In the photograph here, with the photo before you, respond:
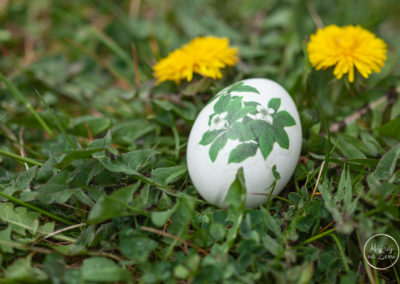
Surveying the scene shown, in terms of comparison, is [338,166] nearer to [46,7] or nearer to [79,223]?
[79,223]

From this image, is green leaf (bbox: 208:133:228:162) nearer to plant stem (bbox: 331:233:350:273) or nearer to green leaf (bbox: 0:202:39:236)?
plant stem (bbox: 331:233:350:273)

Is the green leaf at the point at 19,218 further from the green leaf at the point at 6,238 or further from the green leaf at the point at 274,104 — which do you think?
the green leaf at the point at 274,104

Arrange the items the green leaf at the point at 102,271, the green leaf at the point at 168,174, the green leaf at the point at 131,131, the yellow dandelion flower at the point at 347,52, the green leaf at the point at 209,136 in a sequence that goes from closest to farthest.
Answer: the green leaf at the point at 102,271
the green leaf at the point at 209,136
the green leaf at the point at 168,174
the yellow dandelion flower at the point at 347,52
the green leaf at the point at 131,131

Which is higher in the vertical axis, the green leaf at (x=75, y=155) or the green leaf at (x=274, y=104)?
the green leaf at (x=274, y=104)

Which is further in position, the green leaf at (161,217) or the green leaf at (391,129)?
the green leaf at (391,129)

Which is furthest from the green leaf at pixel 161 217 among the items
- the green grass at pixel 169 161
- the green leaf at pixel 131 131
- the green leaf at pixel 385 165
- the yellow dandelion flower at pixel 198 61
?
the green leaf at pixel 385 165

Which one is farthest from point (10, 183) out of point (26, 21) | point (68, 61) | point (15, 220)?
point (26, 21)

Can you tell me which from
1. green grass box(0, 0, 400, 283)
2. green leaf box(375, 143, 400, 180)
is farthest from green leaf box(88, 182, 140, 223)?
green leaf box(375, 143, 400, 180)

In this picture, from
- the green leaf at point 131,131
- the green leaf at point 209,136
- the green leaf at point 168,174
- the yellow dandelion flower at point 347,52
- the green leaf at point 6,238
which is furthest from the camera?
the green leaf at point 131,131
